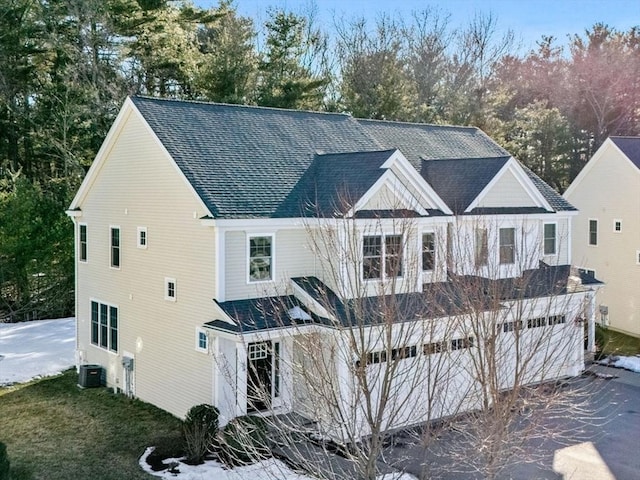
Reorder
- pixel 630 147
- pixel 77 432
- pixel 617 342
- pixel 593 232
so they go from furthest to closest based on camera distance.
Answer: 1. pixel 593 232
2. pixel 630 147
3. pixel 617 342
4. pixel 77 432

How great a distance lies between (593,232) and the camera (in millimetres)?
27906

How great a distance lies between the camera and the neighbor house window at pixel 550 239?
2158 centimetres

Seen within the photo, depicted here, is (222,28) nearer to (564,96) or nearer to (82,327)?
(82,327)

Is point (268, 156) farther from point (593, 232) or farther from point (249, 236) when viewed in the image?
point (593, 232)

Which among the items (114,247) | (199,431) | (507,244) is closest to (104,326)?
(114,247)

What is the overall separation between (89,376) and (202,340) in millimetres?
5735

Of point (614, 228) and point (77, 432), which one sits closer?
point (77, 432)

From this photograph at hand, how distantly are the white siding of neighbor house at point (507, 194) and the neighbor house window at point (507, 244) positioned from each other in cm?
88

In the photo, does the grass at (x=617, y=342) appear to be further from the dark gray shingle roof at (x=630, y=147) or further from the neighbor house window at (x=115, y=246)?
the neighbor house window at (x=115, y=246)

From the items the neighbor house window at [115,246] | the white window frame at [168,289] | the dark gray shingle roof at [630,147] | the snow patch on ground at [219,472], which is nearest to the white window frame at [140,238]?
the neighbor house window at [115,246]

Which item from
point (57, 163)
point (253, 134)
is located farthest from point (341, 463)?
point (57, 163)

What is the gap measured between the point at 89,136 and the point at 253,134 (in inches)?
624

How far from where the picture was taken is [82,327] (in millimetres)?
21016

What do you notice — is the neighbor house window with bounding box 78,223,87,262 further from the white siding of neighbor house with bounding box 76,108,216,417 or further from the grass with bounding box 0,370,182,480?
the grass with bounding box 0,370,182,480
